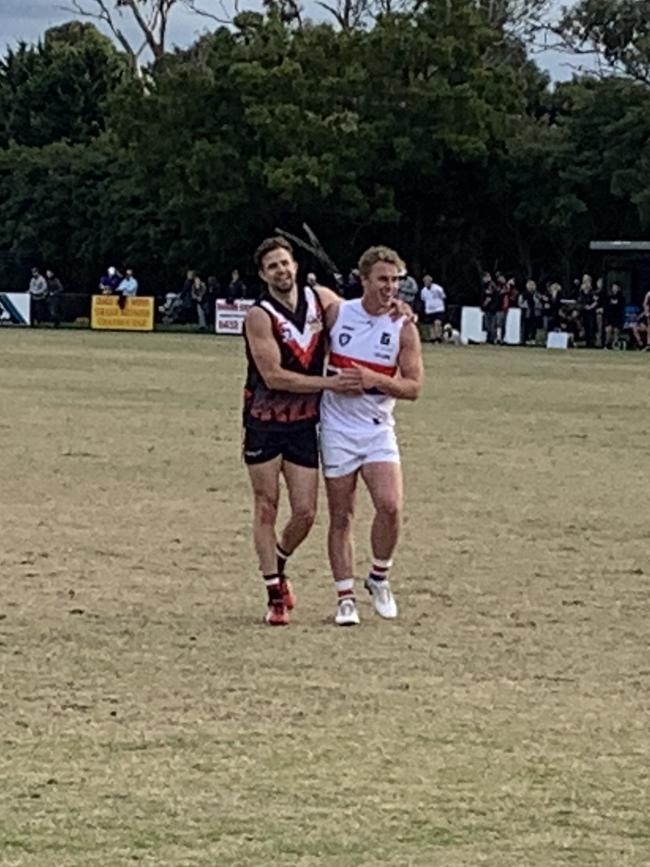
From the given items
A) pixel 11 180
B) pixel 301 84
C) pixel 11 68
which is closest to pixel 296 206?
pixel 301 84

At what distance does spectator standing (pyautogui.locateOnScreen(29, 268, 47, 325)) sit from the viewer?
2453 inches

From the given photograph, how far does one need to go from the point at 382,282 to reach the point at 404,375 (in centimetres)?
52

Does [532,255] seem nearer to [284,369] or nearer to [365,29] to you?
[365,29]

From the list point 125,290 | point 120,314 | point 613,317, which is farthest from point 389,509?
point 120,314

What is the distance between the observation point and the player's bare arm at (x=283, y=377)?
10.5m

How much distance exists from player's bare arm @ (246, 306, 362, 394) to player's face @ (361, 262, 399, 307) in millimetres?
413

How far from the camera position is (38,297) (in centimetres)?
6281

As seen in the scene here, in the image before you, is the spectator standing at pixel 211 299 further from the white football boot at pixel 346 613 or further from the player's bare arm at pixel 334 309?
the white football boot at pixel 346 613

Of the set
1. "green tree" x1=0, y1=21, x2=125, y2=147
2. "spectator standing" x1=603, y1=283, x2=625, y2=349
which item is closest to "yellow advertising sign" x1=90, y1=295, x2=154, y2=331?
"spectator standing" x1=603, y1=283, x2=625, y2=349

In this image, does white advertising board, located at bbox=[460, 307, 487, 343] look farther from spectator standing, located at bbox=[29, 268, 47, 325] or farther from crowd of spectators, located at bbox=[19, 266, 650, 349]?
spectator standing, located at bbox=[29, 268, 47, 325]

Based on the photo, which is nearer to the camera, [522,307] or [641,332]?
[641,332]

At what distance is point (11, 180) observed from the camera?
74.1 meters

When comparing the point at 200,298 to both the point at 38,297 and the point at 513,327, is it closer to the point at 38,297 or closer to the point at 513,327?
the point at 38,297

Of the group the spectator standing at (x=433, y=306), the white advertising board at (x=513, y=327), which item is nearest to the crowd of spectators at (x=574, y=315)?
the white advertising board at (x=513, y=327)
